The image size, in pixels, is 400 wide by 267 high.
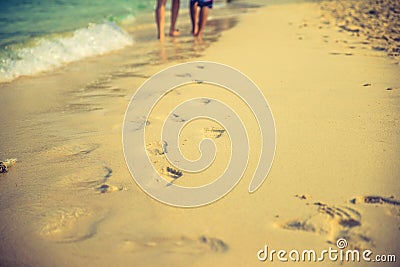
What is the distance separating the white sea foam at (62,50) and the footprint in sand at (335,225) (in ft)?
10.4

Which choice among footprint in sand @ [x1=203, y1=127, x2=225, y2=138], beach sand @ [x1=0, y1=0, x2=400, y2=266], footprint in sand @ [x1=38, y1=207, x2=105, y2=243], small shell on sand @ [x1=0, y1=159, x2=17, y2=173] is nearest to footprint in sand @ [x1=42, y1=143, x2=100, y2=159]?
beach sand @ [x1=0, y1=0, x2=400, y2=266]

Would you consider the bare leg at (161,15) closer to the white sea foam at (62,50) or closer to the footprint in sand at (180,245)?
the white sea foam at (62,50)

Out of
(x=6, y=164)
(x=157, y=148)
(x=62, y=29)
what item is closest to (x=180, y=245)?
(x=157, y=148)

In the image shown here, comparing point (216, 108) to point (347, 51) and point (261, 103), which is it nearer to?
point (261, 103)

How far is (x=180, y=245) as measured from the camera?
4.19 feet

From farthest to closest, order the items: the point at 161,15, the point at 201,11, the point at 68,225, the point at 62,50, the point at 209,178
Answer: the point at 161,15 < the point at 201,11 < the point at 62,50 < the point at 209,178 < the point at 68,225

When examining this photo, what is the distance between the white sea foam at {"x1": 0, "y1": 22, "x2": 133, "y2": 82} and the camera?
3.78 metres

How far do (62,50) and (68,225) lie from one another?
3505 mm

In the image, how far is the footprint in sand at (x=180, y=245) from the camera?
1.25 metres

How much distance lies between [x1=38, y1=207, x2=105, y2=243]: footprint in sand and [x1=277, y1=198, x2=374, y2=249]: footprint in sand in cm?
70

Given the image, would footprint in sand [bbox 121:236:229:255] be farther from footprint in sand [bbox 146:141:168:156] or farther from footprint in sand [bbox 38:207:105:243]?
footprint in sand [bbox 146:141:168:156]

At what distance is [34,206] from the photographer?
151 centimetres

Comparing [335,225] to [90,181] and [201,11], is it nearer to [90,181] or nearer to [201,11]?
[90,181]

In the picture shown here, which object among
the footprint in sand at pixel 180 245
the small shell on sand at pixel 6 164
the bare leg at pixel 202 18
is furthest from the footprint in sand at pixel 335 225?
the bare leg at pixel 202 18
